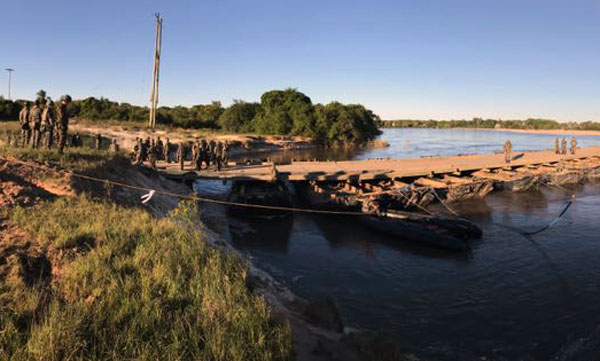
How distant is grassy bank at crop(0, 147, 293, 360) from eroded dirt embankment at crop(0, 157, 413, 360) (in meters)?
0.05

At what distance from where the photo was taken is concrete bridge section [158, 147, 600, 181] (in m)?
24.2

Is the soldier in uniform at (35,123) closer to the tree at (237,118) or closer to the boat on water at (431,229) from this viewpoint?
the boat on water at (431,229)

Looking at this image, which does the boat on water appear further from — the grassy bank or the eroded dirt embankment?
the grassy bank

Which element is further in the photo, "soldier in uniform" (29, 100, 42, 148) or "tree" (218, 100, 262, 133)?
"tree" (218, 100, 262, 133)

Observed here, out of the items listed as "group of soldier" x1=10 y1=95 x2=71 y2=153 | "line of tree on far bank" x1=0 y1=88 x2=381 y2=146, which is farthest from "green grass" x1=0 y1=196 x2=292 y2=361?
"line of tree on far bank" x1=0 y1=88 x2=381 y2=146

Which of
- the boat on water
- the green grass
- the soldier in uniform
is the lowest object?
the boat on water

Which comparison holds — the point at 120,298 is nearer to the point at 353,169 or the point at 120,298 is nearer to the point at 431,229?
the point at 431,229

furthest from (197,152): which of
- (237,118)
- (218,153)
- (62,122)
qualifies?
(237,118)

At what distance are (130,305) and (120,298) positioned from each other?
0.38 meters

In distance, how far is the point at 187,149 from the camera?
48.1 metres

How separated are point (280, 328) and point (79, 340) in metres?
2.90

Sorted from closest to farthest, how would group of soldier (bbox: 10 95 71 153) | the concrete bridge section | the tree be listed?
group of soldier (bbox: 10 95 71 153)
the concrete bridge section
the tree

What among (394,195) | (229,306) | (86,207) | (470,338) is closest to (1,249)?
(86,207)

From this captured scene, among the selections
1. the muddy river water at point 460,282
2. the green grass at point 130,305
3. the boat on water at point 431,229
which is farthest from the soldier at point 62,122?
the boat on water at point 431,229
